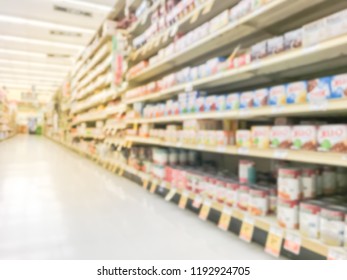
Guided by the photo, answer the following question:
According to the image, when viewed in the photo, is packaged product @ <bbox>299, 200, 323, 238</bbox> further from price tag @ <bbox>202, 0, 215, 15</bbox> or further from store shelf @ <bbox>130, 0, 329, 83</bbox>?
price tag @ <bbox>202, 0, 215, 15</bbox>

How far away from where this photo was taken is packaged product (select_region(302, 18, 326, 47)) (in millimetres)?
1528

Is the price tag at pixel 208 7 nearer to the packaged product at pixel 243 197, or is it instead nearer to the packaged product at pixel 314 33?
the packaged product at pixel 314 33

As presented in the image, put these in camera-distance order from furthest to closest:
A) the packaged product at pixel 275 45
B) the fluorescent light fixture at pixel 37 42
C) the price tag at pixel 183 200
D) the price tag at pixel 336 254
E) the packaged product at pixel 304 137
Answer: the fluorescent light fixture at pixel 37 42 → the price tag at pixel 183 200 → the packaged product at pixel 275 45 → the packaged product at pixel 304 137 → the price tag at pixel 336 254

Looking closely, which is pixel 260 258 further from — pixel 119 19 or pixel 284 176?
pixel 119 19

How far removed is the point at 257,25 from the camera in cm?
229

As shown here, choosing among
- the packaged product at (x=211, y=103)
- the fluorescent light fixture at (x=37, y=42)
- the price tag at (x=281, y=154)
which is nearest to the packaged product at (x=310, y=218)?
the price tag at (x=281, y=154)

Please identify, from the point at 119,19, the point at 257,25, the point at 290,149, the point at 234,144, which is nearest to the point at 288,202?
the point at 290,149

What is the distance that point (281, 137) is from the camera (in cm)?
176

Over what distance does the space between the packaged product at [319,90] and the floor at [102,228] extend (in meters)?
0.91

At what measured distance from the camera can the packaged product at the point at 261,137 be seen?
73.4 inches

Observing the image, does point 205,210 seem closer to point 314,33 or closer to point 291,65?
point 291,65

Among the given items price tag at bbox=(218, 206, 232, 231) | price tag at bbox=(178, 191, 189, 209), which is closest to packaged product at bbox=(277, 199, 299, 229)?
price tag at bbox=(218, 206, 232, 231)

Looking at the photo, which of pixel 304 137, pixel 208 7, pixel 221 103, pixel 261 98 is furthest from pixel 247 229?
pixel 208 7

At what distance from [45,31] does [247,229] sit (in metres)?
8.68
